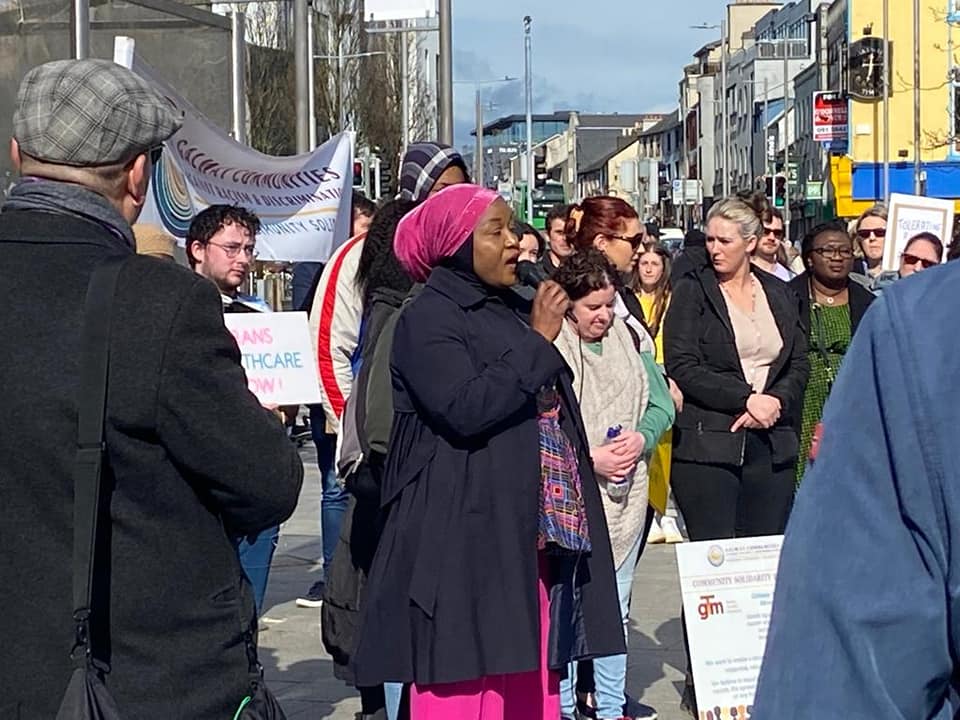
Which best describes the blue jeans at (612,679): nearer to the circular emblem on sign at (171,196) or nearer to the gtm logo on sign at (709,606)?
the gtm logo on sign at (709,606)

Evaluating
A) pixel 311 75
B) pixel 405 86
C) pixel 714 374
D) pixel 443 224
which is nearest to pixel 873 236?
pixel 714 374

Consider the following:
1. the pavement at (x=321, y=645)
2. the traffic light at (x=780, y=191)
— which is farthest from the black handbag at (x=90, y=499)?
the traffic light at (x=780, y=191)

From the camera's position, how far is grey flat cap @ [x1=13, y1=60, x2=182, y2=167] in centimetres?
288

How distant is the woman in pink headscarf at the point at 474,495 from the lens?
4609mm

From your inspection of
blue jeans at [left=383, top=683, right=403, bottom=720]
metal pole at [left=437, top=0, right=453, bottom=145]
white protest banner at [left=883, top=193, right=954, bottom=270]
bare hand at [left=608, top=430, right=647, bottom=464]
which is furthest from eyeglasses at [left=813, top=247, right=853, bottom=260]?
metal pole at [left=437, top=0, right=453, bottom=145]

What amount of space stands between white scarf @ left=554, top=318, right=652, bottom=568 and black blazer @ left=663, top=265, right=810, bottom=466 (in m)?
0.50

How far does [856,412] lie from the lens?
1.47 metres

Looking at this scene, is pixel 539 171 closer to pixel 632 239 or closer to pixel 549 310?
pixel 632 239

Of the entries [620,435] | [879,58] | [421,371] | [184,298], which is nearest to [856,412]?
[184,298]

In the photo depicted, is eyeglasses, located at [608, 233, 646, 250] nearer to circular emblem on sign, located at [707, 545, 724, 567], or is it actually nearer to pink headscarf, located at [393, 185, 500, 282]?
circular emblem on sign, located at [707, 545, 724, 567]

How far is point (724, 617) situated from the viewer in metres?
6.16

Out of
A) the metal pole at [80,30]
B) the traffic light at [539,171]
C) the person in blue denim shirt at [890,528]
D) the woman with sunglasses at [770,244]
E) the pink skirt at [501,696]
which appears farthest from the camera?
the traffic light at [539,171]

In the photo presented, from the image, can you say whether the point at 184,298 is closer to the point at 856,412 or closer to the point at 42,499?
the point at 42,499

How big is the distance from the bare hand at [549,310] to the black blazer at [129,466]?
199 centimetres
